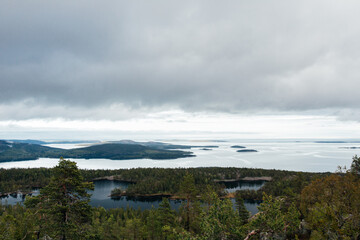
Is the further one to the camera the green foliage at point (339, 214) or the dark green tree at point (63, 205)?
the dark green tree at point (63, 205)

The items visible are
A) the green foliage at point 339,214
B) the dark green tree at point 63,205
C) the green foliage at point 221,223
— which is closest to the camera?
the green foliage at point 221,223

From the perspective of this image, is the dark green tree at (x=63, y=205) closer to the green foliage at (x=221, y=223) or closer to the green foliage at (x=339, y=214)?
the green foliage at (x=221, y=223)

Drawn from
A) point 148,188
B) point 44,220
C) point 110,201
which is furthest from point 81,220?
point 148,188

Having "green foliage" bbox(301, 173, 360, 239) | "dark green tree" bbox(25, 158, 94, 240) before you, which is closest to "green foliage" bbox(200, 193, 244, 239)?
"green foliage" bbox(301, 173, 360, 239)

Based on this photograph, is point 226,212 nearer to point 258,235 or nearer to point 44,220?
point 258,235

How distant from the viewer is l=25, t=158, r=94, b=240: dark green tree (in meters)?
25.2

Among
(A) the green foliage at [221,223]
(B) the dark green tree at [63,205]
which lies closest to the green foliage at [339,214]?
(A) the green foliage at [221,223]

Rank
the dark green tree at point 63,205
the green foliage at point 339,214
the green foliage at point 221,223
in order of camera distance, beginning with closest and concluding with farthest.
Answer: the green foliage at point 221,223, the green foliage at point 339,214, the dark green tree at point 63,205

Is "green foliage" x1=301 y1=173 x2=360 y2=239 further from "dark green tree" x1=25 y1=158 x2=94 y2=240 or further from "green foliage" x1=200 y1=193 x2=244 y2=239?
"dark green tree" x1=25 y1=158 x2=94 y2=240

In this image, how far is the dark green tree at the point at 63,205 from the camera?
2519 cm

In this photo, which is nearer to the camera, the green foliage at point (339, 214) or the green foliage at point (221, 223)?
the green foliage at point (221, 223)

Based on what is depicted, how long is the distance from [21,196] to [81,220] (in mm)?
216883

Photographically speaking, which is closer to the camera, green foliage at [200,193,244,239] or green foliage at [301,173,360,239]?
green foliage at [200,193,244,239]

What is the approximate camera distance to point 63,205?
26.0m
